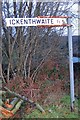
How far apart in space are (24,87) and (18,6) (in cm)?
179

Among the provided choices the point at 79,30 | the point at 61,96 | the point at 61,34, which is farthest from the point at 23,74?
the point at 79,30

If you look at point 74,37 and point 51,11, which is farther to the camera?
point 74,37

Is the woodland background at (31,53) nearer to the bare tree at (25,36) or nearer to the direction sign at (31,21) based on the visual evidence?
the bare tree at (25,36)

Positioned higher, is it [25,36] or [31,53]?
[25,36]

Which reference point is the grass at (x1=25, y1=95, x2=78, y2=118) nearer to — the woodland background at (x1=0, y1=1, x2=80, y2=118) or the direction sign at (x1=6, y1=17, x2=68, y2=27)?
the woodland background at (x1=0, y1=1, x2=80, y2=118)

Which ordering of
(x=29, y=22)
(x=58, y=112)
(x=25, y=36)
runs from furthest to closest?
(x=25, y=36) → (x=58, y=112) → (x=29, y=22)

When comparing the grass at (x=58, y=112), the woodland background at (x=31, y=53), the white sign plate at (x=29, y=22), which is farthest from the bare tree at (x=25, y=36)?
the grass at (x=58, y=112)

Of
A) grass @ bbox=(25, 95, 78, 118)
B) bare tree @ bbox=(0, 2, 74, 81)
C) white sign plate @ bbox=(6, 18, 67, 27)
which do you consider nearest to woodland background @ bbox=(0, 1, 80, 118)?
bare tree @ bbox=(0, 2, 74, 81)

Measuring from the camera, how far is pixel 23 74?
5.42m

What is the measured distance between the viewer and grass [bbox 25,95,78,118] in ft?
15.3

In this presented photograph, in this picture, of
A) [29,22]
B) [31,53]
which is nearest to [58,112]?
[31,53]

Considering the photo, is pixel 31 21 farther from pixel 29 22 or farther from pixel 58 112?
pixel 58 112

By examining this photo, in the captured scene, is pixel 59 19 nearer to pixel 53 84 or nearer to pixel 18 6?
pixel 18 6

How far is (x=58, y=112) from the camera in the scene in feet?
16.1
